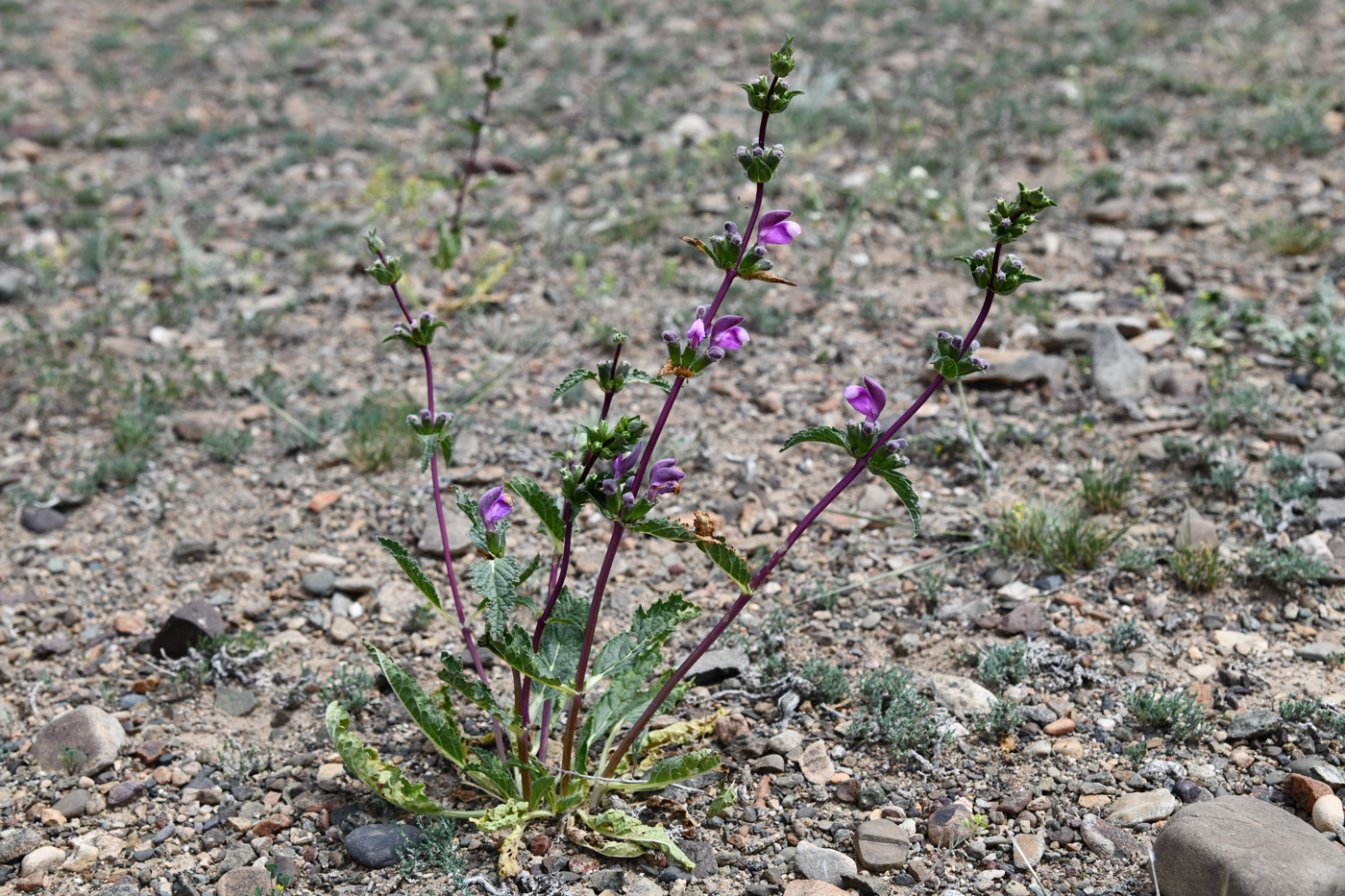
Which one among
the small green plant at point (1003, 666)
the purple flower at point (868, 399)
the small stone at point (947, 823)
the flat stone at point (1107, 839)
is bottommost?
the small stone at point (947, 823)

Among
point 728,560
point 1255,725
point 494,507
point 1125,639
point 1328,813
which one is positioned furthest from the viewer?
point 1125,639

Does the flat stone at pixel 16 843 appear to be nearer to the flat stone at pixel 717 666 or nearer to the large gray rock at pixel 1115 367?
the flat stone at pixel 717 666

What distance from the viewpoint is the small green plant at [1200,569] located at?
4.07 meters

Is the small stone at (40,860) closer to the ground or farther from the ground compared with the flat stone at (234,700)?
closer to the ground

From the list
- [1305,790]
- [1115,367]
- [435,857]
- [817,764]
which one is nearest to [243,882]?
[435,857]

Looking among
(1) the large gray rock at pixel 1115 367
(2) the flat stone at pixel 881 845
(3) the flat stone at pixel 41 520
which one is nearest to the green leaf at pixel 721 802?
(2) the flat stone at pixel 881 845

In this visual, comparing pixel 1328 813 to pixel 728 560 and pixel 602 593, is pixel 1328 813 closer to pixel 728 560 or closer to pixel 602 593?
pixel 728 560

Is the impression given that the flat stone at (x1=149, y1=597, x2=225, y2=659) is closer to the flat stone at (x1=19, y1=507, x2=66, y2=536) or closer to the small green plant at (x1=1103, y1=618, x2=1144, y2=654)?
the flat stone at (x1=19, y1=507, x2=66, y2=536)

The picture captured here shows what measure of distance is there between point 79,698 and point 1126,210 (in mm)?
6486

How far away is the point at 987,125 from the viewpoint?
25.5ft

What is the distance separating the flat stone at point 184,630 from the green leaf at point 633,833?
6.00 ft

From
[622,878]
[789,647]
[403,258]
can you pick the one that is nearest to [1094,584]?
[789,647]

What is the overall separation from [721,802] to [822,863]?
0.36 meters

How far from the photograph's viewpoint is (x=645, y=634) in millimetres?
3141
